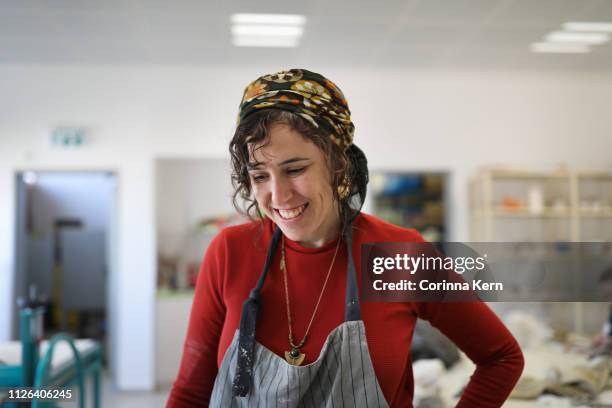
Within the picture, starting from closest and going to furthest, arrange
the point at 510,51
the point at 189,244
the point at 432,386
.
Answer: the point at 432,386 < the point at 510,51 < the point at 189,244

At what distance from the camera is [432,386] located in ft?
3.87

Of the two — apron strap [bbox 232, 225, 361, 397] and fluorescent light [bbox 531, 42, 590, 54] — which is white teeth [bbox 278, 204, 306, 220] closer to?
apron strap [bbox 232, 225, 361, 397]

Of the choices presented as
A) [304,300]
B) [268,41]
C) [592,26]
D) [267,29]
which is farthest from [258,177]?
[592,26]

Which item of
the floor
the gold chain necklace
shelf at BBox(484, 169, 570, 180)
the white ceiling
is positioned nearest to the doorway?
the floor

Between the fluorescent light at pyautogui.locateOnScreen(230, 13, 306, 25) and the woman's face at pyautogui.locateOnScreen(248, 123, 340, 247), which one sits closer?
the woman's face at pyautogui.locateOnScreen(248, 123, 340, 247)

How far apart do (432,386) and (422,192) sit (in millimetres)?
2971

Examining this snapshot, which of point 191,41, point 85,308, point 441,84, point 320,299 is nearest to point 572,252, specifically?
point 320,299

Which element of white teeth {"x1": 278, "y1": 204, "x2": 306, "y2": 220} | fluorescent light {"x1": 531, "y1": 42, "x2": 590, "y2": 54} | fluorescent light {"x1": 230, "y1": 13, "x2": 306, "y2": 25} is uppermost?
fluorescent light {"x1": 230, "y1": 13, "x2": 306, "y2": 25}

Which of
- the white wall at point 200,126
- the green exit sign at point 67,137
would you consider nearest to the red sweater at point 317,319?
the white wall at point 200,126

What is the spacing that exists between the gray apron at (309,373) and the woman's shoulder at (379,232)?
8cm

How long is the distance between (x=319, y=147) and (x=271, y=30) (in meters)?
0.88

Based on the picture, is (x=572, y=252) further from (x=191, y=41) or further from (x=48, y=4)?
(x=191, y=41)

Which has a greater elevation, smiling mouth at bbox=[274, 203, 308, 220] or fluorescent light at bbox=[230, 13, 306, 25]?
fluorescent light at bbox=[230, 13, 306, 25]

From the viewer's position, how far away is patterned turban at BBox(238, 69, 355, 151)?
22.1 inches
